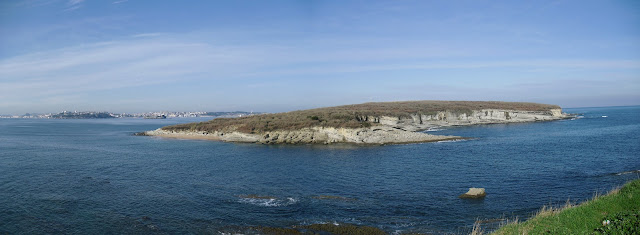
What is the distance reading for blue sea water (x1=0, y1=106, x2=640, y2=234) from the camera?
2112 cm

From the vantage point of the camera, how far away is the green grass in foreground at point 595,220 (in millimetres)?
11646

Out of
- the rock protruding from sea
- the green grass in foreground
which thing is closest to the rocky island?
the rock protruding from sea

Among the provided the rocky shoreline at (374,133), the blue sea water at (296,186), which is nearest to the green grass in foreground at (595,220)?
the blue sea water at (296,186)

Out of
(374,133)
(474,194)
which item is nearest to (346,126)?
(374,133)

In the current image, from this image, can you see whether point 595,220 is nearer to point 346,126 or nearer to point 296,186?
point 296,186

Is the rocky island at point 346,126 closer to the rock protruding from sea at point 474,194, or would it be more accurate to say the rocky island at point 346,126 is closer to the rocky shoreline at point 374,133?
the rocky shoreline at point 374,133

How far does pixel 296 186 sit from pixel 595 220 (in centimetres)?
1988

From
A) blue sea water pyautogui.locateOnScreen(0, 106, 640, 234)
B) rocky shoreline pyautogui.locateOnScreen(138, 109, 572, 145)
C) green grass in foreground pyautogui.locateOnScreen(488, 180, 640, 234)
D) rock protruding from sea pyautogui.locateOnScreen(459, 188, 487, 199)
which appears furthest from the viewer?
rocky shoreline pyautogui.locateOnScreen(138, 109, 572, 145)

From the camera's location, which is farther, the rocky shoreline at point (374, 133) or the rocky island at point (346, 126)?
the rocky island at point (346, 126)

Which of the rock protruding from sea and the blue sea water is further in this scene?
the rock protruding from sea

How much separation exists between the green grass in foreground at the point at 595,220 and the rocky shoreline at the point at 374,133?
44059 mm

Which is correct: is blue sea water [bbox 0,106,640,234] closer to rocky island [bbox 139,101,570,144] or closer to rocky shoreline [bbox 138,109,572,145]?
rocky shoreline [bbox 138,109,572,145]

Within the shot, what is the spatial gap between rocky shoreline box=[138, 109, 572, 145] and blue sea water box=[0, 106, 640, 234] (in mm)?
11956

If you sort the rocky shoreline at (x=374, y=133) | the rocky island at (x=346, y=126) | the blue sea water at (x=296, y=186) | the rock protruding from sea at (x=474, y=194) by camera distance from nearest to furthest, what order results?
the blue sea water at (x=296, y=186) < the rock protruding from sea at (x=474, y=194) < the rocky shoreline at (x=374, y=133) < the rocky island at (x=346, y=126)
